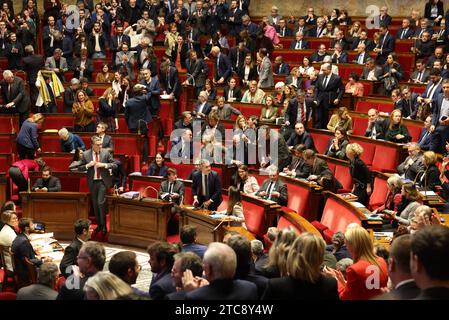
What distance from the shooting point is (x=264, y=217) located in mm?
7465

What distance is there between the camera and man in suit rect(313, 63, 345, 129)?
1043cm

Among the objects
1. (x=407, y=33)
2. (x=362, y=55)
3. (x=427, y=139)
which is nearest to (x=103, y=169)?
(x=427, y=139)

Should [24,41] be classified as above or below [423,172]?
above

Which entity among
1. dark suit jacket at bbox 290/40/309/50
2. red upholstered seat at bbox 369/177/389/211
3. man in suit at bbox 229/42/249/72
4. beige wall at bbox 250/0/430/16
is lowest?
red upholstered seat at bbox 369/177/389/211

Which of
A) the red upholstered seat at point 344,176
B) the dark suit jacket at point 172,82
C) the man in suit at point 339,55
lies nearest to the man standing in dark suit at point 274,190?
the red upholstered seat at point 344,176

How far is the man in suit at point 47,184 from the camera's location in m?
8.61

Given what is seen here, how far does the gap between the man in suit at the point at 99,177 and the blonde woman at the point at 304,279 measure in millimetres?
5266

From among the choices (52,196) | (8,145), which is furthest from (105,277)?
(8,145)

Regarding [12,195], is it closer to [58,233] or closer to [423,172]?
[58,233]

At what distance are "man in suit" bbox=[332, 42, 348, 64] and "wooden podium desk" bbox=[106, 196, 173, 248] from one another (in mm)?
5082

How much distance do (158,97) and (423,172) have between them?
4.52 metres

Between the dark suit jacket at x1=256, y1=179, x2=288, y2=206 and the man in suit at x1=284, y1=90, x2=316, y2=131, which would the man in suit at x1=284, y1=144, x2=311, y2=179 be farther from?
the man in suit at x1=284, y1=90, x2=316, y2=131

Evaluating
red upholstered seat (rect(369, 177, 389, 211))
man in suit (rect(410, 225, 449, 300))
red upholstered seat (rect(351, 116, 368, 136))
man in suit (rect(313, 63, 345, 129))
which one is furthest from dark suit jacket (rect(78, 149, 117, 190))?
man in suit (rect(410, 225, 449, 300))

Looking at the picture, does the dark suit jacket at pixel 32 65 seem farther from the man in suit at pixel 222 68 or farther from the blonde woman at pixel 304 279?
the blonde woman at pixel 304 279
